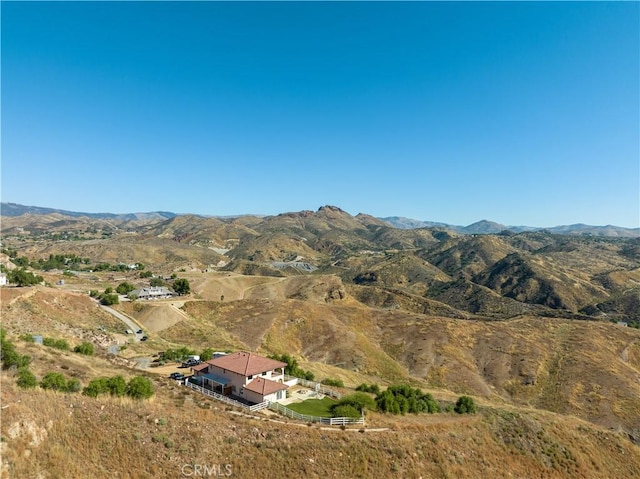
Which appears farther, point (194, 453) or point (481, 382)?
point (481, 382)

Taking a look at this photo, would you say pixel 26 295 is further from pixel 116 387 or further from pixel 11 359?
pixel 116 387

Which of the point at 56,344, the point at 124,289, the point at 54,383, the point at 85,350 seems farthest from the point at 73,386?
the point at 124,289

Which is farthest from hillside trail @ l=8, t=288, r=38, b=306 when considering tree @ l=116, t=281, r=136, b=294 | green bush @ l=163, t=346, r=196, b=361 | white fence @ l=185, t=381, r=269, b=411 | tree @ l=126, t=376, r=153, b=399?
tree @ l=126, t=376, r=153, b=399

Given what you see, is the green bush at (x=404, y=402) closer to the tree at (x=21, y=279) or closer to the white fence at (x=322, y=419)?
the white fence at (x=322, y=419)

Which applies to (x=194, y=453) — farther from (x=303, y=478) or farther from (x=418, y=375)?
(x=418, y=375)

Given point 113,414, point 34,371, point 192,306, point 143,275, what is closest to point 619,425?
point 113,414

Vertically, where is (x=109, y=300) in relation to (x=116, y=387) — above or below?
below

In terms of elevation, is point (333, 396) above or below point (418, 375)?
above

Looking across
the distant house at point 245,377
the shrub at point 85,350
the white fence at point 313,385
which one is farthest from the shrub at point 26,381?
the white fence at point 313,385
